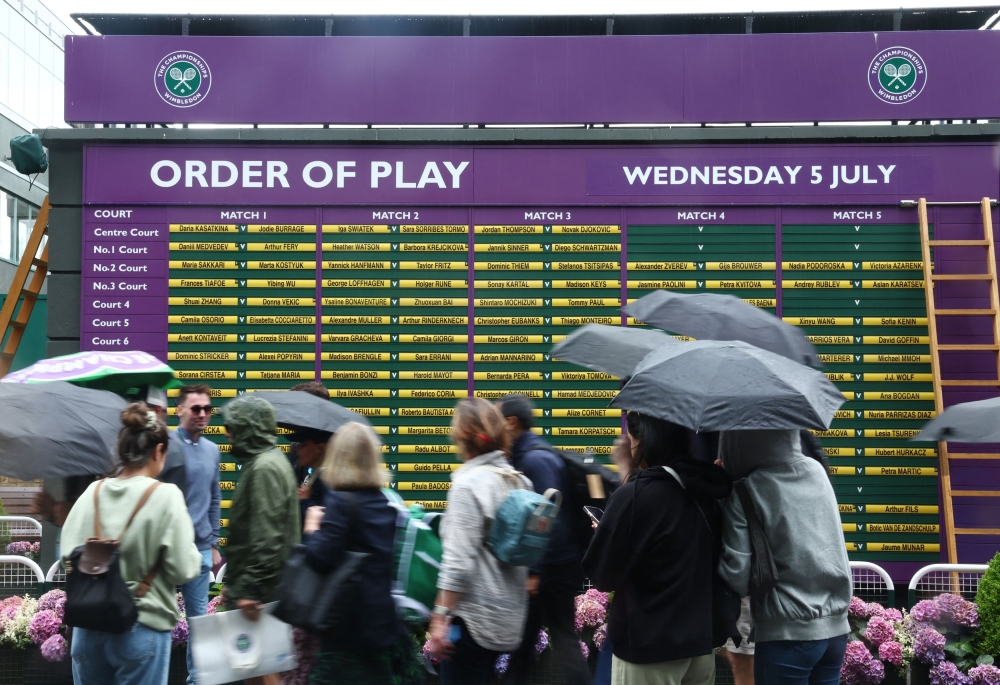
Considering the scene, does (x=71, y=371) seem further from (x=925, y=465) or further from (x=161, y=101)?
(x=925, y=465)

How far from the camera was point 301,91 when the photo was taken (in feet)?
32.2

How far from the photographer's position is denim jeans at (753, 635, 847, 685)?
4195 mm

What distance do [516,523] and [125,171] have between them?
691cm

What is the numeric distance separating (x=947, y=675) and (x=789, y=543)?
3.45 metres

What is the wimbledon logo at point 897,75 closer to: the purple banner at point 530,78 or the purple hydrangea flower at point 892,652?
the purple banner at point 530,78

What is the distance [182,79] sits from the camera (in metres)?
9.79

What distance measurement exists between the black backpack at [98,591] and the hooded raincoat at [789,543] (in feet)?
8.67

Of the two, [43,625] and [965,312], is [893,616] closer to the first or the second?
[965,312]

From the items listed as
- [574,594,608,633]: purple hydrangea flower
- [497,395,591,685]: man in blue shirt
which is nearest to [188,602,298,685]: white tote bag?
[497,395,591,685]: man in blue shirt

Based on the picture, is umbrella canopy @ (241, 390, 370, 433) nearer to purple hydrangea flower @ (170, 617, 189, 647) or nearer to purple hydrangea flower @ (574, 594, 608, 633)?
purple hydrangea flower @ (170, 617, 189, 647)

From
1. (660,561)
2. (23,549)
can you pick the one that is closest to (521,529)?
(660,561)

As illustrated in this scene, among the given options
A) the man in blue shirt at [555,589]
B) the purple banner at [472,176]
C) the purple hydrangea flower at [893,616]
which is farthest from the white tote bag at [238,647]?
the purple banner at [472,176]

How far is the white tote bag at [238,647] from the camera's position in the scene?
4949mm

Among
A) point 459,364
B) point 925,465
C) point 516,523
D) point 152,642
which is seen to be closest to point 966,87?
point 925,465
